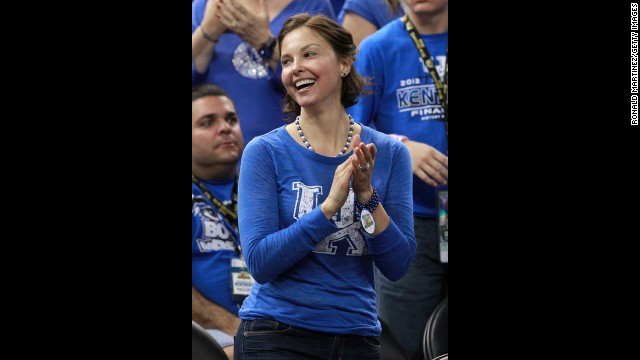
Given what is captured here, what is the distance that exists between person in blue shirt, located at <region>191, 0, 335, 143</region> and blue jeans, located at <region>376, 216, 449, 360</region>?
0.65 m

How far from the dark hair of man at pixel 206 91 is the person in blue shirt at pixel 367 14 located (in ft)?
1.76

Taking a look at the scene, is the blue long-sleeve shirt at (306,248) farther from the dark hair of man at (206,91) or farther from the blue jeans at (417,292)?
the dark hair of man at (206,91)

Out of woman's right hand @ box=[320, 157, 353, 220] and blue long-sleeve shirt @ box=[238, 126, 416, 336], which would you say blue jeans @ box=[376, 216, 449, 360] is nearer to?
blue long-sleeve shirt @ box=[238, 126, 416, 336]

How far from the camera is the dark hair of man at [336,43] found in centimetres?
217

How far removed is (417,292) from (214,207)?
841 mm

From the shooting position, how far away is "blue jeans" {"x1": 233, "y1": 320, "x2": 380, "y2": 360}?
1.99 metres

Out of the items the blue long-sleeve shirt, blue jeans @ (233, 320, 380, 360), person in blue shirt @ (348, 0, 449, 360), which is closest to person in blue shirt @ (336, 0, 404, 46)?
person in blue shirt @ (348, 0, 449, 360)

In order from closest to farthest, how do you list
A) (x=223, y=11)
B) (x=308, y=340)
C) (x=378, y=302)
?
(x=308, y=340), (x=378, y=302), (x=223, y=11)

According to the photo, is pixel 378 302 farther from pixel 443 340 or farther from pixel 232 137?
pixel 232 137

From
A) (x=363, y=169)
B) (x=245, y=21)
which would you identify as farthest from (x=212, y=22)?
(x=363, y=169)

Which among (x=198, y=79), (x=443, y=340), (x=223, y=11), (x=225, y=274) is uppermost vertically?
(x=223, y=11)

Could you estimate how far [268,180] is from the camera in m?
A: 2.07
